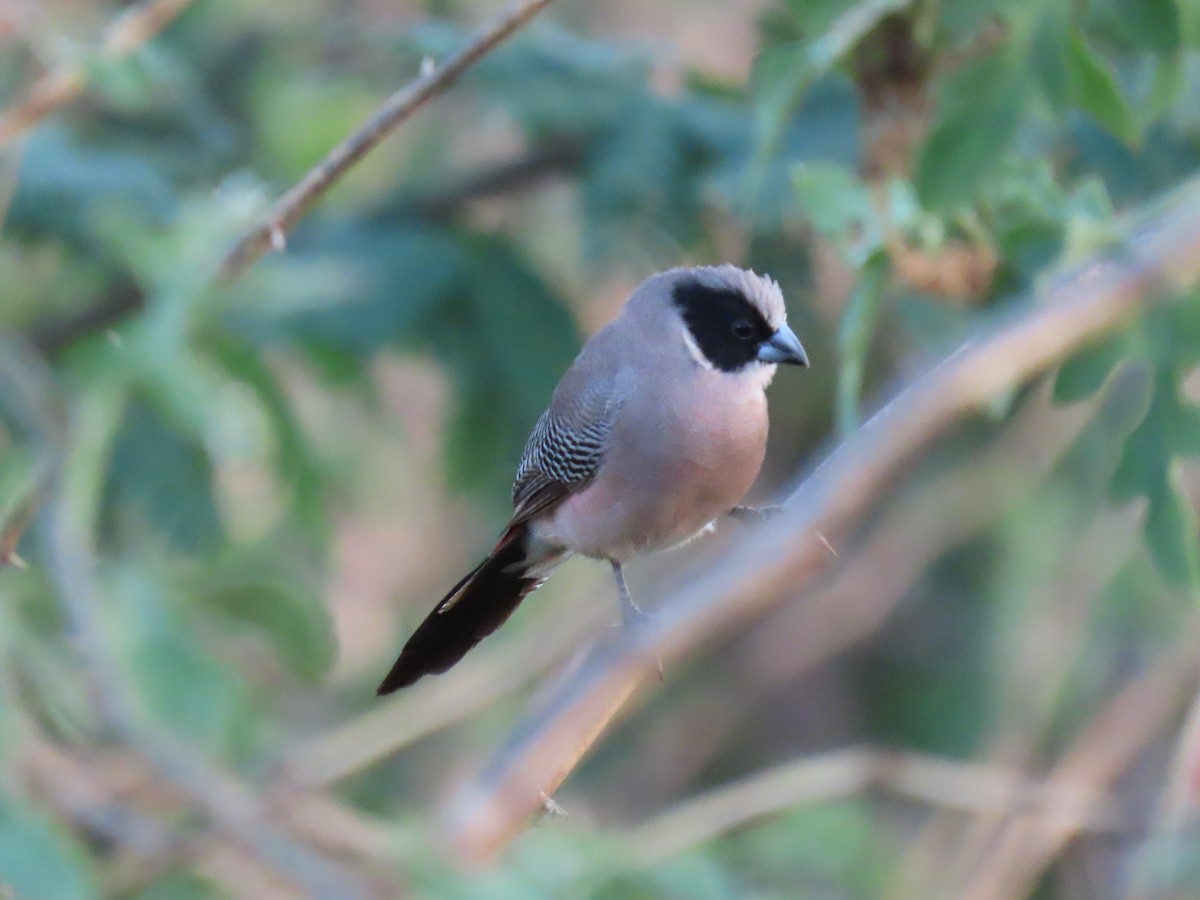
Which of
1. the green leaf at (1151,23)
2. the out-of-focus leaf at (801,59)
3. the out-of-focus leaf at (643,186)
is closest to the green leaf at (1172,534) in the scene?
the green leaf at (1151,23)

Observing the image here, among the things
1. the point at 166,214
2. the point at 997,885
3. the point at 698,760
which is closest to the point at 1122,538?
the point at 997,885

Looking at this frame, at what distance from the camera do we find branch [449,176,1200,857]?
107 centimetres

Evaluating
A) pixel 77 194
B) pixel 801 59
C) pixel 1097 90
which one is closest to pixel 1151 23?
pixel 1097 90

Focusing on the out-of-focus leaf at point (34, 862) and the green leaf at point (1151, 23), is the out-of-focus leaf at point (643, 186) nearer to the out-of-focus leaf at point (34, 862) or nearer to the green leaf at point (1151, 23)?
the green leaf at point (1151, 23)

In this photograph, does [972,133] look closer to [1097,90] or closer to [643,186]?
[1097,90]

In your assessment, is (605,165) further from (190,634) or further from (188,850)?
(188,850)

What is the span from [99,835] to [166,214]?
209 centimetres

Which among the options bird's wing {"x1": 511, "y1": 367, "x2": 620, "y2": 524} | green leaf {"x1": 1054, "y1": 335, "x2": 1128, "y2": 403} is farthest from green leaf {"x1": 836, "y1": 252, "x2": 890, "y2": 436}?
bird's wing {"x1": 511, "y1": 367, "x2": 620, "y2": 524}

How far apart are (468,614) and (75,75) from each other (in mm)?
1601

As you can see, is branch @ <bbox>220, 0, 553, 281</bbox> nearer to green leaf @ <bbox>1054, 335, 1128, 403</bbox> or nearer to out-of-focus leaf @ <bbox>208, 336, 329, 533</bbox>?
out-of-focus leaf @ <bbox>208, 336, 329, 533</bbox>

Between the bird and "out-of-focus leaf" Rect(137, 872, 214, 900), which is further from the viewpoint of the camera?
"out-of-focus leaf" Rect(137, 872, 214, 900)

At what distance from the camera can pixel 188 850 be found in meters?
3.43

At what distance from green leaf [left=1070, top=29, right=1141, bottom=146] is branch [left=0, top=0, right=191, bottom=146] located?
82.2 inches

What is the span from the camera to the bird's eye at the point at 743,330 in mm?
3939
